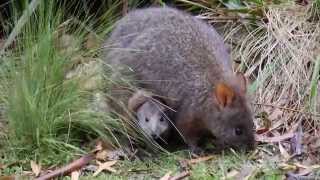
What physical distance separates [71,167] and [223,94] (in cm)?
126

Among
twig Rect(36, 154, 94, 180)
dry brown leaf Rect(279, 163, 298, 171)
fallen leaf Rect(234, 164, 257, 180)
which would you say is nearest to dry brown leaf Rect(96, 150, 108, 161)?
twig Rect(36, 154, 94, 180)

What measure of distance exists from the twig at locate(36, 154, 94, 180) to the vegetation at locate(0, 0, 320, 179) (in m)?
0.12

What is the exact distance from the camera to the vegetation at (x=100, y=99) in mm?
5941

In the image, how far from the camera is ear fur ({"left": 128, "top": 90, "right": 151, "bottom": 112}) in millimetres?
6219

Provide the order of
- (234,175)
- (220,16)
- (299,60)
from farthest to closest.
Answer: (220,16) < (299,60) < (234,175)

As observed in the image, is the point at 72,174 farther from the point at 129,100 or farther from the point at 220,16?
the point at 220,16

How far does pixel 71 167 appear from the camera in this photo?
5.77 meters

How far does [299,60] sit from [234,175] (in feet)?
6.13

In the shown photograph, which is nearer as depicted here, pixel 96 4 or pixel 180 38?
pixel 180 38

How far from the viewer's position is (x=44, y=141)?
6.00m

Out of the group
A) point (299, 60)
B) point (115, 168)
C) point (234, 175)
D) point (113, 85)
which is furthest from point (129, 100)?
point (299, 60)

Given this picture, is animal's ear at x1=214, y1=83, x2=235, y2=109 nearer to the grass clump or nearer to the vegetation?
the vegetation

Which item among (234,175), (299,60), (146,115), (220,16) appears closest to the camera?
(234,175)

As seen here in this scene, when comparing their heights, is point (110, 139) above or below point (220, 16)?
below
